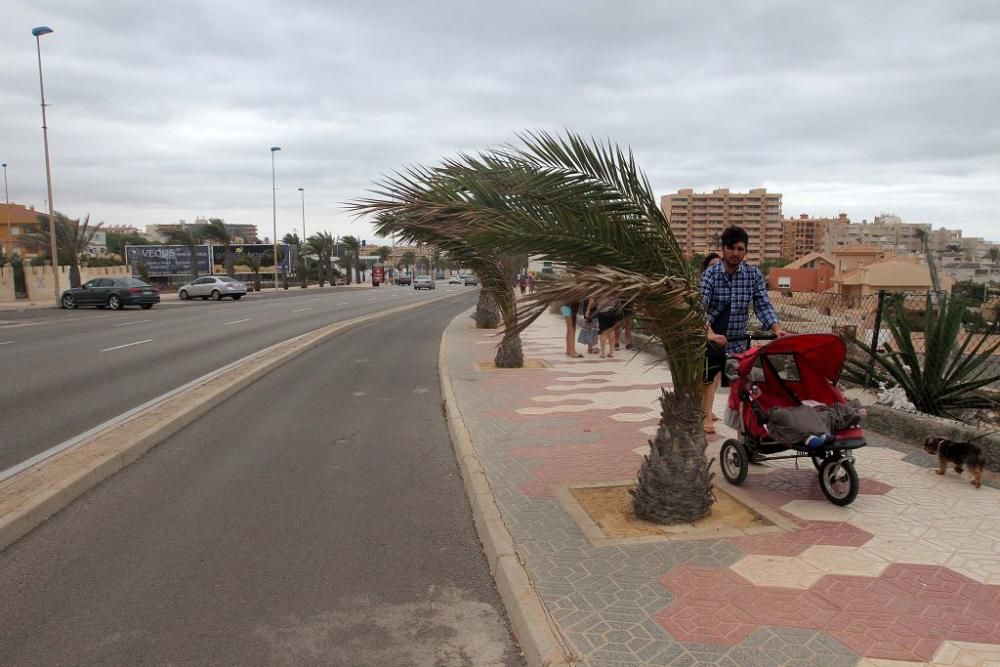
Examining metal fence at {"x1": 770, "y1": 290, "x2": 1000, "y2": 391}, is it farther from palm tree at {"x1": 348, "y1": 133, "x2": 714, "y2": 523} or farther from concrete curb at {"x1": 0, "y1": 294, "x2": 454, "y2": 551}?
concrete curb at {"x1": 0, "y1": 294, "x2": 454, "y2": 551}

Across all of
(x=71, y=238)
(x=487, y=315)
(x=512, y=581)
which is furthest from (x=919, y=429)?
(x=71, y=238)

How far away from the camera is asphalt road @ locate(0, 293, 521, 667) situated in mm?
3258

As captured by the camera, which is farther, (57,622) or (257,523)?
(257,523)

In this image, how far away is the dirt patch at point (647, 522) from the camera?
4.29 m

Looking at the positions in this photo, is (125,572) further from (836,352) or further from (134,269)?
(134,269)

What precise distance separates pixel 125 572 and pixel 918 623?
14.1 feet

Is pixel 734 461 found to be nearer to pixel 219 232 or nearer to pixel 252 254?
pixel 219 232

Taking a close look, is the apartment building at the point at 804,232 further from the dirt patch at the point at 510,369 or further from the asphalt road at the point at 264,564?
the asphalt road at the point at 264,564

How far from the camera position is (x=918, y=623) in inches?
123

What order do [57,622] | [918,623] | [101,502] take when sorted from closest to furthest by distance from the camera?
[918,623] < [57,622] < [101,502]

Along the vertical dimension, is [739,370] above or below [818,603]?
above

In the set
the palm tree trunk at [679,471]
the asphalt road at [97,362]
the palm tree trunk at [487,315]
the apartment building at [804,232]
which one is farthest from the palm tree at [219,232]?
the apartment building at [804,232]

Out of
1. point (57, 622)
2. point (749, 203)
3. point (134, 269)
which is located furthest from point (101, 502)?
point (749, 203)

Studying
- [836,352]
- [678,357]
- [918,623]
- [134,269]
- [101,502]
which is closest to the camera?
[918,623]
